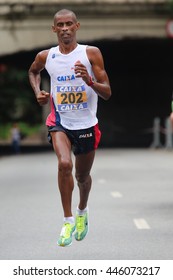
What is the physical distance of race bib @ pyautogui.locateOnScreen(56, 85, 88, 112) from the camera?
9.13 m

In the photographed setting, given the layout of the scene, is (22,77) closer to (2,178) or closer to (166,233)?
(2,178)

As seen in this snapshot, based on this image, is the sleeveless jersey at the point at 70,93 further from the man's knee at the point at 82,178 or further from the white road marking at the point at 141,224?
the white road marking at the point at 141,224

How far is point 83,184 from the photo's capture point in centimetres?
991

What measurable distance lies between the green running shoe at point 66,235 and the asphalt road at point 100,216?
22 centimetres

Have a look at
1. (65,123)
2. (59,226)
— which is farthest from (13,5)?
(65,123)

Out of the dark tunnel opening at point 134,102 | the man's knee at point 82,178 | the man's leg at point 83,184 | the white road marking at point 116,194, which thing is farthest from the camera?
the dark tunnel opening at point 134,102

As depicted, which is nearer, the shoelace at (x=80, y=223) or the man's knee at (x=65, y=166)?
the man's knee at (x=65, y=166)

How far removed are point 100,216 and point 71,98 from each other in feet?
12.8

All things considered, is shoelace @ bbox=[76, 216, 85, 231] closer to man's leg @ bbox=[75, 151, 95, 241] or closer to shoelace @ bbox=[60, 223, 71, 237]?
man's leg @ bbox=[75, 151, 95, 241]

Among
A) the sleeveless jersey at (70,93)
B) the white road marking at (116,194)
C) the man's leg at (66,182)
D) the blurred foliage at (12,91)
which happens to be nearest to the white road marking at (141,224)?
the sleeveless jersey at (70,93)

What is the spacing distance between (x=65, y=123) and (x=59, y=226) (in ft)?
8.55

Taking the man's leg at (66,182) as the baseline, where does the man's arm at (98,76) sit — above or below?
above

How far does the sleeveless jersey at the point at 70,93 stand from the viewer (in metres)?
9.11
